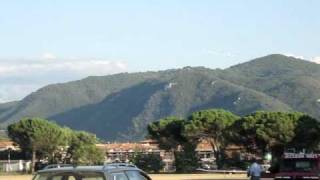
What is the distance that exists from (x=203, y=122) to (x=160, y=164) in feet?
23.6

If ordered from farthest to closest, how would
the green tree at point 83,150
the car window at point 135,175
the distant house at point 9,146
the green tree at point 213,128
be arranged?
the distant house at point 9,146 < the green tree at point 83,150 < the green tree at point 213,128 < the car window at point 135,175

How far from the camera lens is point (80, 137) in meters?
98.8

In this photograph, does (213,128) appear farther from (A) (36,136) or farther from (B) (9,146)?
(B) (9,146)

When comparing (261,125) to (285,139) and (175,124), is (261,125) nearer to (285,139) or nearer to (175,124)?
(285,139)

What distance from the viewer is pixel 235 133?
78.8m

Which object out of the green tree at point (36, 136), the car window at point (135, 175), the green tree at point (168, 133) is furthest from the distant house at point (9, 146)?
the car window at point (135, 175)

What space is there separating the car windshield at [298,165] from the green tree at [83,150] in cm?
6610

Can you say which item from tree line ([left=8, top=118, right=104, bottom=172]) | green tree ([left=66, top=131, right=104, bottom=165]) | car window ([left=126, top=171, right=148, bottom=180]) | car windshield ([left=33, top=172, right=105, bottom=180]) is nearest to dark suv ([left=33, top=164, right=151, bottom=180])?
car windshield ([left=33, top=172, right=105, bottom=180])

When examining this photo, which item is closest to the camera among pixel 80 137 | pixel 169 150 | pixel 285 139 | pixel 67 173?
pixel 67 173

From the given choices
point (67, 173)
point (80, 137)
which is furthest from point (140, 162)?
point (67, 173)

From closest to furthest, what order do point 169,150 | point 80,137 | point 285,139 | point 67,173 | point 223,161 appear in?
point 67,173 → point 285,139 → point 223,161 → point 169,150 → point 80,137

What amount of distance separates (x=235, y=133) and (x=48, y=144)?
25.5 m

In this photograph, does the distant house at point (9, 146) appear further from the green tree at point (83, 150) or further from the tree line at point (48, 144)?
the green tree at point (83, 150)

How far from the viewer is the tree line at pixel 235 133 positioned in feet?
249
